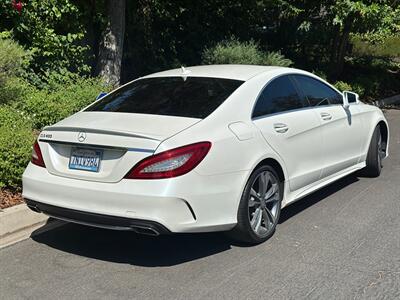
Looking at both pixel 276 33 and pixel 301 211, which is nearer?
pixel 301 211

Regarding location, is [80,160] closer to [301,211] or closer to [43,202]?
[43,202]

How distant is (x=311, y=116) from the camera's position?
5688 millimetres

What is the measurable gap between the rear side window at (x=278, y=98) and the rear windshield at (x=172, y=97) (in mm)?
273

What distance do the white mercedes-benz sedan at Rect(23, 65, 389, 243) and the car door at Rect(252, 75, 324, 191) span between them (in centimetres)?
1

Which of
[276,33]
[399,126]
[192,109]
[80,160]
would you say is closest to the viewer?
[80,160]

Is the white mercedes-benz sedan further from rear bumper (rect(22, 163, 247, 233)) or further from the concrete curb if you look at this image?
the concrete curb

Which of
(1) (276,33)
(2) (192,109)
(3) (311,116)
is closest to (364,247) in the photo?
(3) (311,116)

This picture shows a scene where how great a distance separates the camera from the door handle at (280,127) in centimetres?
508

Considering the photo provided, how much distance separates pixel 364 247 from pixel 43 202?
2.63 m

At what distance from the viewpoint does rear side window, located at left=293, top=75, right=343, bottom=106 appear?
5848 mm

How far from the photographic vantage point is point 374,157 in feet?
23.1

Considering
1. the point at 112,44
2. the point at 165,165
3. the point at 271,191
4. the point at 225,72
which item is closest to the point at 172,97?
→ the point at 225,72

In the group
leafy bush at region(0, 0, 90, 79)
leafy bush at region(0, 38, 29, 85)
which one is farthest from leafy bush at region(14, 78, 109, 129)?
leafy bush at region(0, 0, 90, 79)

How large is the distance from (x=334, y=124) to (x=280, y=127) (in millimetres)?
1151
